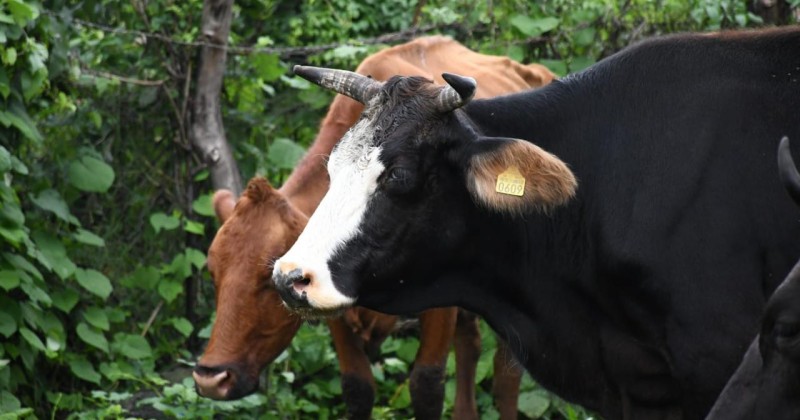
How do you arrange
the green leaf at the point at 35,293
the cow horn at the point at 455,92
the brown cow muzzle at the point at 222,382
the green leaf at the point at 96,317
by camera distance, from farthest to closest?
the green leaf at the point at 96,317 → the green leaf at the point at 35,293 → the brown cow muzzle at the point at 222,382 → the cow horn at the point at 455,92

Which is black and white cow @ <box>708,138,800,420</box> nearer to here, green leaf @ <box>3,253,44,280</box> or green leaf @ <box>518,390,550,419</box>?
green leaf @ <box>518,390,550,419</box>

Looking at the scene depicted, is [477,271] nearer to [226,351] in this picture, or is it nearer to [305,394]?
[226,351]

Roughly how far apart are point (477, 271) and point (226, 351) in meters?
1.55

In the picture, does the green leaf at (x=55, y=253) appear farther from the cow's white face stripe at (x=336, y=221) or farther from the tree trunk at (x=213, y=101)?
the cow's white face stripe at (x=336, y=221)

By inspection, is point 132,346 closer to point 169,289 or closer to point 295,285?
point 169,289

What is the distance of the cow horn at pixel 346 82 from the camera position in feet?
17.1

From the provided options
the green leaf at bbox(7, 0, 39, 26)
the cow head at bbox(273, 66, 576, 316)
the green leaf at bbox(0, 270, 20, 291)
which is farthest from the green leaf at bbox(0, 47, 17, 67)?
the cow head at bbox(273, 66, 576, 316)

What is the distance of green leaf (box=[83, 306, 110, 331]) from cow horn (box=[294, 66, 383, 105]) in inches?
103

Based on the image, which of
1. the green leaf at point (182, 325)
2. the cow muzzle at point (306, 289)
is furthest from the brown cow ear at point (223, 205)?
the cow muzzle at point (306, 289)

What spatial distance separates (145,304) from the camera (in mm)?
8289

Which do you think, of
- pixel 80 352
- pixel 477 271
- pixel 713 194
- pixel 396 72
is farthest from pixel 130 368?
pixel 713 194

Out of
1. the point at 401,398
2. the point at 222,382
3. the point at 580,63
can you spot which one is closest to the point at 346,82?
the point at 222,382

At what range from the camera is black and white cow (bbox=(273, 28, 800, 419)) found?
473cm

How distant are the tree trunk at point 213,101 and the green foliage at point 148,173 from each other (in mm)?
166
